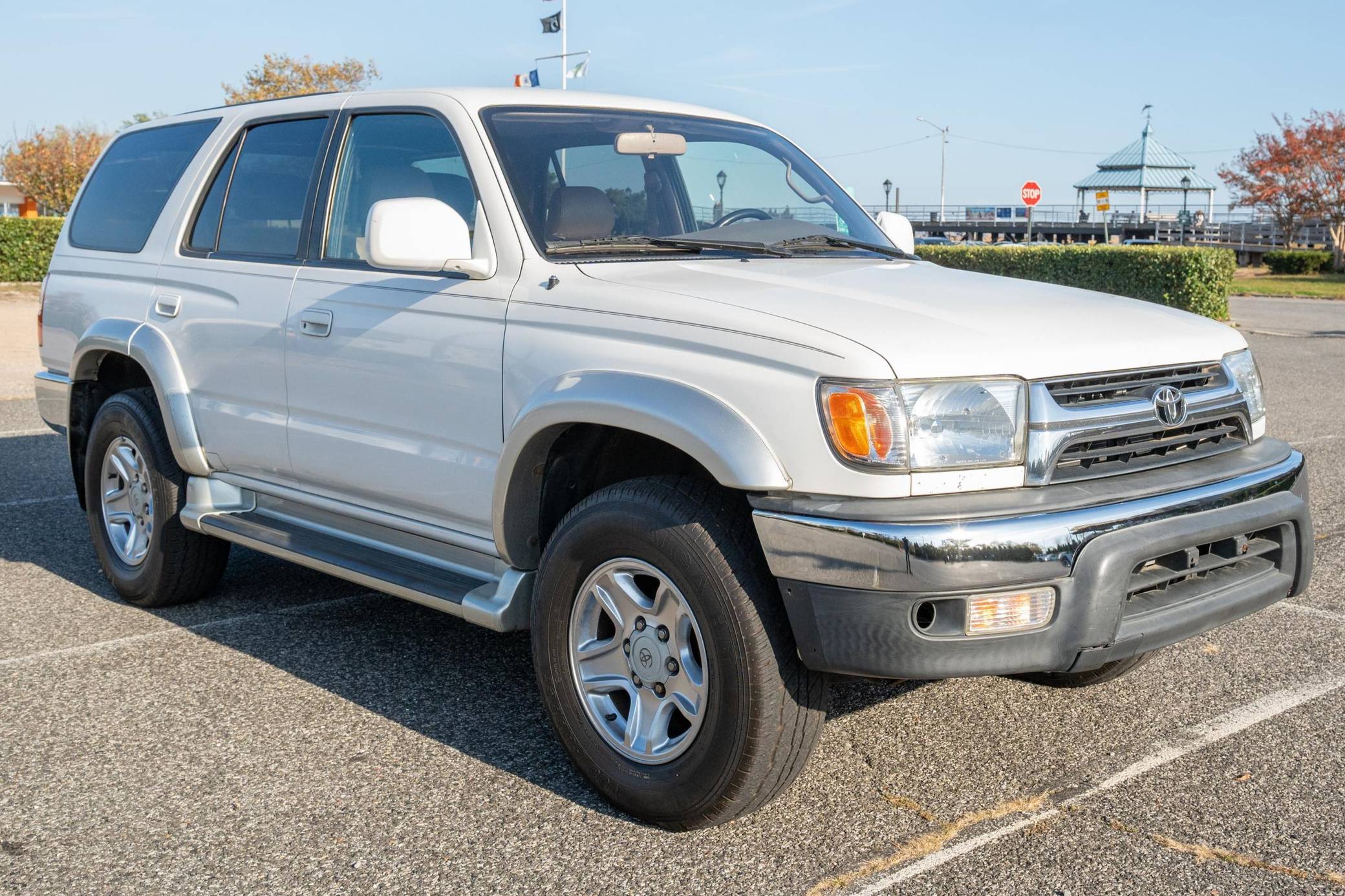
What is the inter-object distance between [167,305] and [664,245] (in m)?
2.19

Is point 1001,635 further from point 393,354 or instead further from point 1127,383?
point 393,354

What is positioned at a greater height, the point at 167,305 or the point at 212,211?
the point at 212,211

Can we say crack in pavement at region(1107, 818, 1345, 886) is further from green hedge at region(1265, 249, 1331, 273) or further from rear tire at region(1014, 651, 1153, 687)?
green hedge at region(1265, 249, 1331, 273)

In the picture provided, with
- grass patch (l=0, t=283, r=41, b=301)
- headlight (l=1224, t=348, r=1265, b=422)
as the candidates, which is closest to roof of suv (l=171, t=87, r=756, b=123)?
headlight (l=1224, t=348, r=1265, b=422)

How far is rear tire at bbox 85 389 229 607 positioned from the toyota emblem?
12.1 feet

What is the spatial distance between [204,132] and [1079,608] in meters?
4.06

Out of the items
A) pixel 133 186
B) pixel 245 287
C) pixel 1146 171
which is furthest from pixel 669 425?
pixel 1146 171

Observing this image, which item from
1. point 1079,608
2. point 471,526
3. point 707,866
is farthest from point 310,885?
point 1079,608

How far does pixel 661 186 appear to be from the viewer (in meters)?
4.46

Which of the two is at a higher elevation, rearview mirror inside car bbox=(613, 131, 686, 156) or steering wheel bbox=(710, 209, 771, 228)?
rearview mirror inside car bbox=(613, 131, 686, 156)

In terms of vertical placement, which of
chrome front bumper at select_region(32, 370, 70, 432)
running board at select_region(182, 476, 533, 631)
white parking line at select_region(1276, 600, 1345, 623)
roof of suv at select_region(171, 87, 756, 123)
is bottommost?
white parking line at select_region(1276, 600, 1345, 623)

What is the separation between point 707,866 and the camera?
10.4 feet

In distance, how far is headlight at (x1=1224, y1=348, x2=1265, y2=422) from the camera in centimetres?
371

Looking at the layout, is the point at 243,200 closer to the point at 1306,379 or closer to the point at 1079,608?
the point at 1079,608
